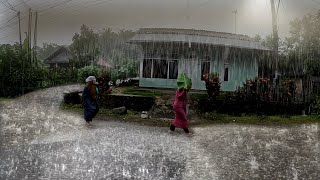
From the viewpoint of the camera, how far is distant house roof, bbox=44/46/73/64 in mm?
54062

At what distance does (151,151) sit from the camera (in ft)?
29.0

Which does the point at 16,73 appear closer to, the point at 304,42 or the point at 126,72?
the point at 126,72

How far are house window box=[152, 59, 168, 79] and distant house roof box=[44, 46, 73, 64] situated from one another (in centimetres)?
3485

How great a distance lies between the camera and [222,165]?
7.92m

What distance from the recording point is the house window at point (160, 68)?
2142 cm

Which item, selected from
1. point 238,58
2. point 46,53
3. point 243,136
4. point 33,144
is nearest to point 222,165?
point 243,136

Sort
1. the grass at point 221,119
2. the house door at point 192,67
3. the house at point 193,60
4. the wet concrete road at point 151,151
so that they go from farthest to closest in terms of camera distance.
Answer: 1. the house door at point 192,67
2. the house at point 193,60
3. the grass at point 221,119
4. the wet concrete road at point 151,151

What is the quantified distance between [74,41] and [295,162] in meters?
40.2

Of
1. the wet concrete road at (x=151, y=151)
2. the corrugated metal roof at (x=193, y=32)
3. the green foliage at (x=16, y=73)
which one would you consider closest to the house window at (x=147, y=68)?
the corrugated metal roof at (x=193, y=32)

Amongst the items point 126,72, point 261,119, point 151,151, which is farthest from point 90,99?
point 126,72

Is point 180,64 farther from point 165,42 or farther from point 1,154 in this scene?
point 1,154

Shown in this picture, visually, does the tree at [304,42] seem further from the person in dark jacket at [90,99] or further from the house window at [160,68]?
the person in dark jacket at [90,99]

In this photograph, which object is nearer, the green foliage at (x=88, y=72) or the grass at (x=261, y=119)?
the grass at (x=261, y=119)

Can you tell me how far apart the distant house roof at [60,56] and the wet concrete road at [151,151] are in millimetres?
41914
